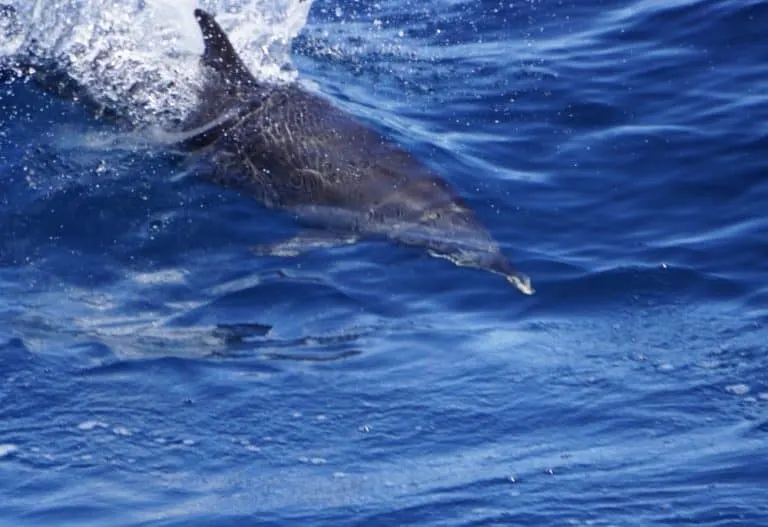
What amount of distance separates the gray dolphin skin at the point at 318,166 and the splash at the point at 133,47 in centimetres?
32

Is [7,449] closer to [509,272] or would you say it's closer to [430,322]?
[430,322]

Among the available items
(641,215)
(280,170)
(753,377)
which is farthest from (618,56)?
(753,377)

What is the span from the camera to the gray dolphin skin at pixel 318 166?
1058 cm

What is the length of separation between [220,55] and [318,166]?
112 centimetres

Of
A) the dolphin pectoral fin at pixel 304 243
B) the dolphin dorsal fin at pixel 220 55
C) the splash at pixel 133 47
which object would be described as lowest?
the dolphin pectoral fin at pixel 304 243

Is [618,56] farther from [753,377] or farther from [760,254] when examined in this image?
[753,377]

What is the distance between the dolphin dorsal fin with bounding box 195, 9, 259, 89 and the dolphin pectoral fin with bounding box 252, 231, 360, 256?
1479 millimetres

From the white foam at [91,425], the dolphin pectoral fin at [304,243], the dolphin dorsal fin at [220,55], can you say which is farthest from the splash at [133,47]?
the white foam at [91,425]

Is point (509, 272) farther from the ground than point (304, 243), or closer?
closer

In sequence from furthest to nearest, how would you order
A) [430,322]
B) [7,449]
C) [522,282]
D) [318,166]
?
1. [318,166]
2. [522,282]
3. [430,322]
4. [7,449]

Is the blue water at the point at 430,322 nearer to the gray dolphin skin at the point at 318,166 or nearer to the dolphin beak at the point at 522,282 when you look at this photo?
the dolphin beak at the point at 522,282

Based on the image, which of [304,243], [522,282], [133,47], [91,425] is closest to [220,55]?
[133,47]

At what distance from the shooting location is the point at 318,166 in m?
11.1

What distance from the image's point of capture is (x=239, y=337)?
9.27 meters
